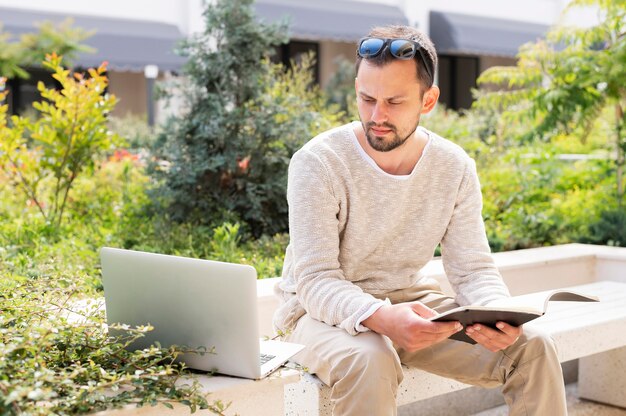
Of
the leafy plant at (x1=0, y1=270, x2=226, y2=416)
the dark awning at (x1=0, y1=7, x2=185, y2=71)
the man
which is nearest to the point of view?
the leafy plant at (x1=0, y1=270, x2=226, y2=416)

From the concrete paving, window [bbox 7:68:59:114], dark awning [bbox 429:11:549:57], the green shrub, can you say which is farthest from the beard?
dark awning [bbox 429:11:549:57]

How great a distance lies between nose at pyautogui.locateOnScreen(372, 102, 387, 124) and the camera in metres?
2.72

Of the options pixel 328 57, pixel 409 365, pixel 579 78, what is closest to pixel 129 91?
pixel 328 57

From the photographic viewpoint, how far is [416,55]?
9.03 ft

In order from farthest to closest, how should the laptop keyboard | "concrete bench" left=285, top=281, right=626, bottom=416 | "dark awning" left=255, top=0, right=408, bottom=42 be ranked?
1. "dark awning" left=255, top=0, right=408, bottom=42
2. "concrete bench" left=285, top=281, right=626, bottom=416
3. the laptop keyboard

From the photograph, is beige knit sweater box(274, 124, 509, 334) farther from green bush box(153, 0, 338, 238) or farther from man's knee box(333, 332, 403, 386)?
green bush box(153, 0, 338, 238)

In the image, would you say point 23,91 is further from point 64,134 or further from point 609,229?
point 609,229

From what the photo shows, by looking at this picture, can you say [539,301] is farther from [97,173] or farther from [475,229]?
[97,173]

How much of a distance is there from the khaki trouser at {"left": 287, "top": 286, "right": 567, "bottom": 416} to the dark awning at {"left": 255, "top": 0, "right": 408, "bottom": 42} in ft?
42.6

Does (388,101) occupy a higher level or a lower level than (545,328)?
higher

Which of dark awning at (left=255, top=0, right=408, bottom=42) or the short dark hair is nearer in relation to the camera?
the short dark hair

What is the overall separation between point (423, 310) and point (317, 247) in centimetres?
40

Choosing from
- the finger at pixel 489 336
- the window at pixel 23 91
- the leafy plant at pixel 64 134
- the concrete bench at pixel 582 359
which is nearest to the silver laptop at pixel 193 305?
the concrete bench at pixel 582 359

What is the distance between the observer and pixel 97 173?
718 cm
